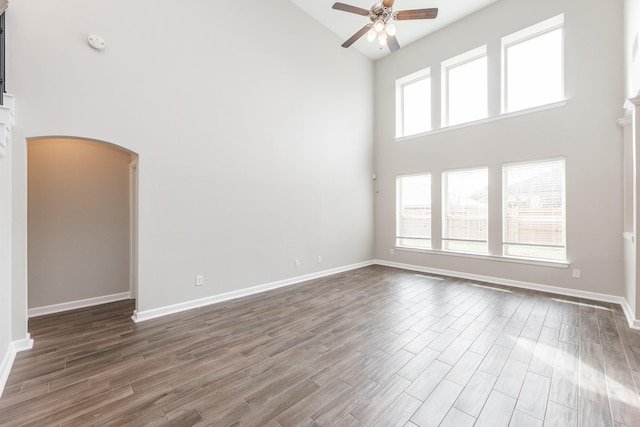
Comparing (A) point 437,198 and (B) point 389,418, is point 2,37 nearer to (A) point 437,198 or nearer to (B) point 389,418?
(B) point 389,418

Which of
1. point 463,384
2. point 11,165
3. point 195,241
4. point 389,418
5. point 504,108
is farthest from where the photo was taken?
point 504,108

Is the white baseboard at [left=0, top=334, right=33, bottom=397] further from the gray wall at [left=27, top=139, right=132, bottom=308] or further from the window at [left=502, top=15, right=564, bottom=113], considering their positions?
the window at [left=502, top=15, right=564, bottom=113]

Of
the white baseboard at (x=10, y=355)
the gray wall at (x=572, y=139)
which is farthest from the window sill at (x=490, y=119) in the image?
the white baseboard at (x=10, y=355)

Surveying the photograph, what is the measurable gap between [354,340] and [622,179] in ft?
14.5

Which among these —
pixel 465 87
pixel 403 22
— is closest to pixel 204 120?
pixel 403 22

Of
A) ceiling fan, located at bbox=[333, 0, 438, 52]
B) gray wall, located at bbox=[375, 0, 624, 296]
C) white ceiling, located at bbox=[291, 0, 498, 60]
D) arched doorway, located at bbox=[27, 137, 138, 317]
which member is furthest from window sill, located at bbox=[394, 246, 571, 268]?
arched doorway, located at bbox=[27, 137, 138, 317]

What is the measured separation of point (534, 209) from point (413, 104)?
11.2ft

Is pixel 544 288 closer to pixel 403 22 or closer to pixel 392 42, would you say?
pixel 392 42

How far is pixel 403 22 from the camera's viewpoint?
5281mm

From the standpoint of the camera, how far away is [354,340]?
2.73m

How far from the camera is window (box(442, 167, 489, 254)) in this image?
5.13m

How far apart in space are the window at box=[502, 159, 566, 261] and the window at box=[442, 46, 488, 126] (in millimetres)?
1383

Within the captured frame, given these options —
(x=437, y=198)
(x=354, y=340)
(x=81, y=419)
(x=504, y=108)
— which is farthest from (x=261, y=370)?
(x=504, y=108)

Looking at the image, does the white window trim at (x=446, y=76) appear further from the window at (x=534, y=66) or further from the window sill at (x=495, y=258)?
the window sill at (x=495, y=258)
